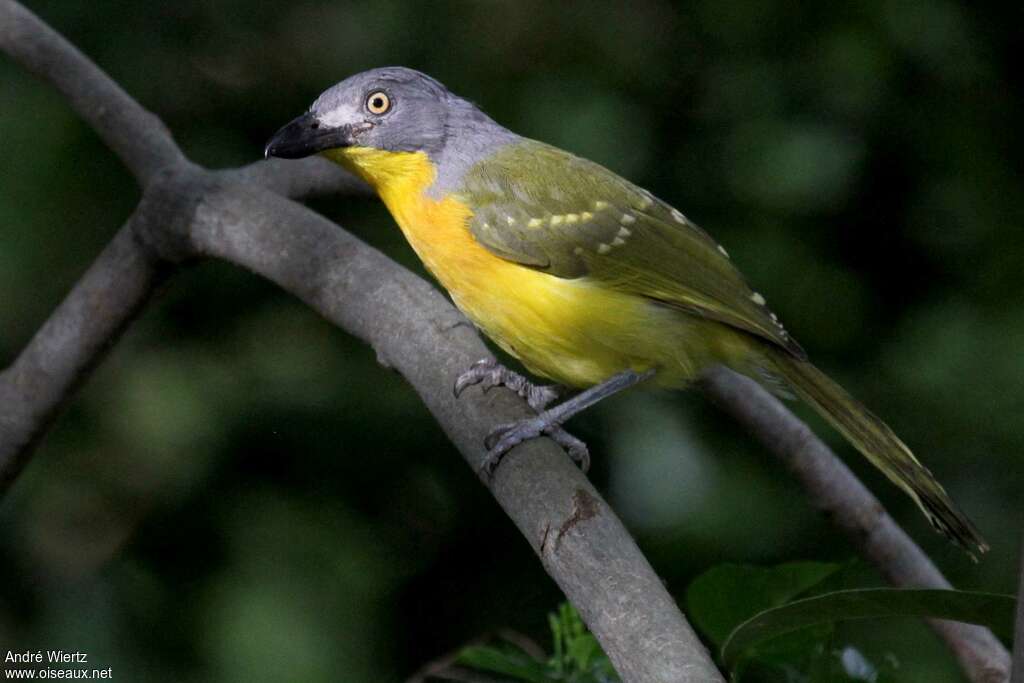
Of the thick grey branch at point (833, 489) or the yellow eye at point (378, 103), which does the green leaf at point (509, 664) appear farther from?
the yellow eye at point (378, 103)

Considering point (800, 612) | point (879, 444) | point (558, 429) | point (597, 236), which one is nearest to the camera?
point (800, 612)

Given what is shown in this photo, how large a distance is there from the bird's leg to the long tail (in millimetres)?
352

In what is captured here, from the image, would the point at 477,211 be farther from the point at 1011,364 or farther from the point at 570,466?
the point at 1011,364

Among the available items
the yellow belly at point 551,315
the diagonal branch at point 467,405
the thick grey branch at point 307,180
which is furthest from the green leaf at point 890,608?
the thick grey branch at point 307,180

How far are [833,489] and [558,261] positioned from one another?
886mm

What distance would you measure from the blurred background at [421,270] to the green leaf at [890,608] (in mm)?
2590

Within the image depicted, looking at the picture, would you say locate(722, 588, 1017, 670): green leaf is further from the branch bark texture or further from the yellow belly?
the yellow belly

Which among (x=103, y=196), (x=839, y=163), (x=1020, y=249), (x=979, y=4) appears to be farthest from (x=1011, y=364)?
(x=103, y=196)

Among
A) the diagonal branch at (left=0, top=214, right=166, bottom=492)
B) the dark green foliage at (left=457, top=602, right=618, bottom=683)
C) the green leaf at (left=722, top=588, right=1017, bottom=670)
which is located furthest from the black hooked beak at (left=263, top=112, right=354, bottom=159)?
the green leaf at (left=722, top=588, right=1017, bottom=670)

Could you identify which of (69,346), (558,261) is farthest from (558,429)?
(69,346)

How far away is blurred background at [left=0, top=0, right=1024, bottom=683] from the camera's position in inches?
174

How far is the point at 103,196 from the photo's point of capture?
468 cm

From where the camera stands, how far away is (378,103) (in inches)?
131

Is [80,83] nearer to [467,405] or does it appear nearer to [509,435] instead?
[467,405]
